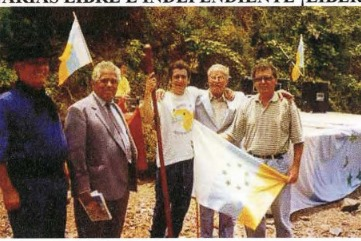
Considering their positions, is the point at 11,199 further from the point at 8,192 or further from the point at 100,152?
the point at 100,152

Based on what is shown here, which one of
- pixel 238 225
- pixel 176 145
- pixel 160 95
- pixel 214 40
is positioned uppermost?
pixel 214 40

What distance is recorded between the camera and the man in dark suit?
183 cm

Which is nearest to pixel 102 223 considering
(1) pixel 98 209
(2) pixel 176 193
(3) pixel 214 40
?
(1) pixel 98 209

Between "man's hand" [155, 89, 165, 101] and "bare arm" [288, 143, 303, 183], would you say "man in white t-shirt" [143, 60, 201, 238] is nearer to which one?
"man's hand" [155, 89, 165, 101]

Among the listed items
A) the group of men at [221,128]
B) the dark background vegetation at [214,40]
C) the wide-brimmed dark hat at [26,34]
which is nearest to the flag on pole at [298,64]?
the dark background vegetation at [214,40]

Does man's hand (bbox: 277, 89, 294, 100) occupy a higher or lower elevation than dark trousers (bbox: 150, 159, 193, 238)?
higher

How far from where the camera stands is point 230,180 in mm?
2158

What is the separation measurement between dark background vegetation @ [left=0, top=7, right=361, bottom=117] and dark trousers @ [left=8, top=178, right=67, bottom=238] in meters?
1.05

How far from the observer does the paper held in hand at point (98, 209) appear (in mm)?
1852

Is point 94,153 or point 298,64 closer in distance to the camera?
point 94,153

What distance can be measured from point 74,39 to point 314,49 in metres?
2.22

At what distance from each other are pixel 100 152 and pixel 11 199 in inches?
14.1

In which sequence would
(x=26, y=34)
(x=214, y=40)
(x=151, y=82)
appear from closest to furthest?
1. (x=151, y=82)
2. (x=26, y=34)
3. (x=214, y=40)

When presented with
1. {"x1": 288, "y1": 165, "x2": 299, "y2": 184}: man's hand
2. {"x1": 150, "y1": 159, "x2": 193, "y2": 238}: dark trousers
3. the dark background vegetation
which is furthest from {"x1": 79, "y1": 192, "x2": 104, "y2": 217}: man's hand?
the dark background vegetation
